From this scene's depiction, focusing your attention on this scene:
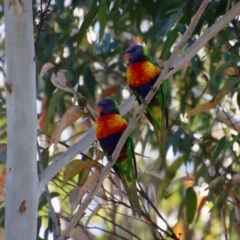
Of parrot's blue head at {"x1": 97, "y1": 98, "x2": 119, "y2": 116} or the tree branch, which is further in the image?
parrot's blue head at {"x1": 97, "y1": 98, "x2": 119, "y2": 116}

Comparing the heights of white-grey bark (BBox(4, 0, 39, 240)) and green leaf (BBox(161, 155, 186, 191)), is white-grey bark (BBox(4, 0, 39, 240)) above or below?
below

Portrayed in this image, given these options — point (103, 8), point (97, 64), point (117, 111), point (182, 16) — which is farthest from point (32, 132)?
point (97, 64)

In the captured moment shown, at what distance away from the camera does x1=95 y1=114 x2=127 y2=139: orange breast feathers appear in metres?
1.96

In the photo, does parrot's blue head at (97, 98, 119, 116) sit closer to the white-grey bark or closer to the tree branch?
the tree branch

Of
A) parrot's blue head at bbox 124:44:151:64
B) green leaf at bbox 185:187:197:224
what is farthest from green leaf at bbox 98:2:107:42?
green leaf at bbox 185:187:197:224

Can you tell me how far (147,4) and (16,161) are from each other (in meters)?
0.87

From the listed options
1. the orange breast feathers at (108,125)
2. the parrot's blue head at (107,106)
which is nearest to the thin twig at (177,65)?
the orange breast feathers at (108,125)

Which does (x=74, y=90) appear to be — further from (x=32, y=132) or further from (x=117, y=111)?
(x=117, y=111)

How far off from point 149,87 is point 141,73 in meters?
0.08

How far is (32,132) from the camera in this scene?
1.62m

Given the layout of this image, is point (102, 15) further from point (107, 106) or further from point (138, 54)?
point (107, 106)

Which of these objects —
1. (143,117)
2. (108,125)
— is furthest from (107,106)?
(143,117)

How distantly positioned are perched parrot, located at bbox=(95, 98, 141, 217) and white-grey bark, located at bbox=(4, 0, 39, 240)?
1.28ft

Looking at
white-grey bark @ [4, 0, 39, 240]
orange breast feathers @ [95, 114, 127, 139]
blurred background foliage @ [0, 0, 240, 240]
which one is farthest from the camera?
blurred background foliage @ [0, 0, 240, 240]
